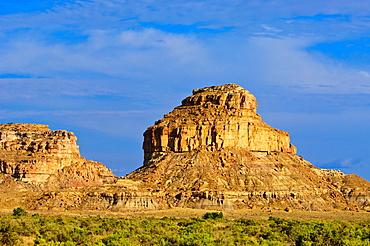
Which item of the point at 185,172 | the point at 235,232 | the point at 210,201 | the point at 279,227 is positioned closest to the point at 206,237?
the point at 235,232

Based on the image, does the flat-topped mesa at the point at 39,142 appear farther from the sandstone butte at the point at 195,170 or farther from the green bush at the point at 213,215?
the green bush at the point at 213,215

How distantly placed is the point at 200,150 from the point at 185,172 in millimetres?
7351

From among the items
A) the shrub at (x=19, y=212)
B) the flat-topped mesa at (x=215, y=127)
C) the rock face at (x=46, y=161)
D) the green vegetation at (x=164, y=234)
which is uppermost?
the flat-topped mesa at (x=215, y=127)

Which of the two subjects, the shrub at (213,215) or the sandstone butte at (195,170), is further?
the sandstone butte at (195,170)

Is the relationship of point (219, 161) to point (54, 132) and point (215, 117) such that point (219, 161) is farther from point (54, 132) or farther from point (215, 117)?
point (54, 132)

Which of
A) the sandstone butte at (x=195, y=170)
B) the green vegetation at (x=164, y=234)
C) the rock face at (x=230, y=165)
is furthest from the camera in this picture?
the rock face at (x=230, y=165)

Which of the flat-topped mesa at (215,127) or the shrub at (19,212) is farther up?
the flat-topped mesa at (215,127)

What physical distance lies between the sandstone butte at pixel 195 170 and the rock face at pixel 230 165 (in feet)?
0.54

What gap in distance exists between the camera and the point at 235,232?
76.0 m

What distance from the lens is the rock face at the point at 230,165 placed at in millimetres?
123500

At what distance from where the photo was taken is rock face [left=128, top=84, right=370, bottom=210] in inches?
4862

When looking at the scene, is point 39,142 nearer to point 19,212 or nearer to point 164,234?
point 19,212

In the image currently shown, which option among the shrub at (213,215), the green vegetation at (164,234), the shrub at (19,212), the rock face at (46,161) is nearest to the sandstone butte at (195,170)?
the rock face at (46,161)

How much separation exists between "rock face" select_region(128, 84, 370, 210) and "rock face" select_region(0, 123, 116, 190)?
9.25 metres
